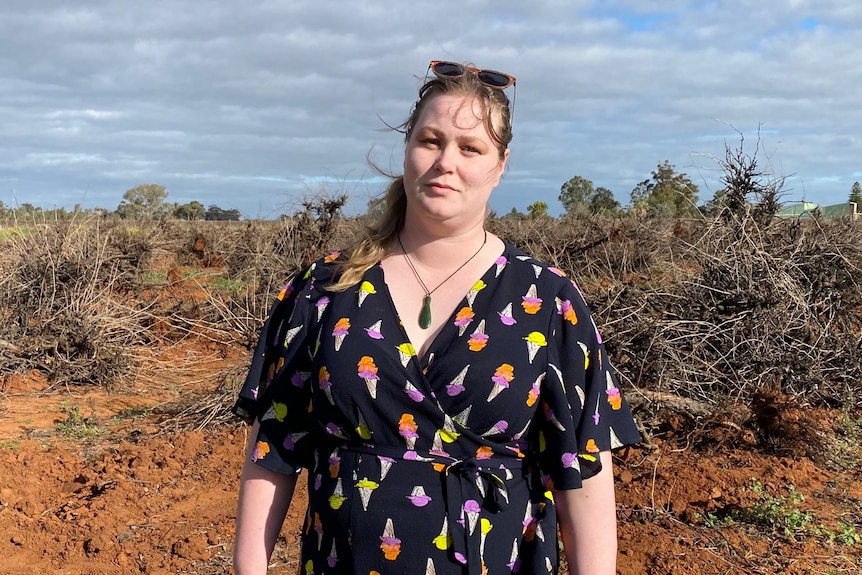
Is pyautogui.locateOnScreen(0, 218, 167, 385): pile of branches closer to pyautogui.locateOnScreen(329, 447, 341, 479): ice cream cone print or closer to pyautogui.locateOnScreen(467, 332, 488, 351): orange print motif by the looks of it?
pyautogui.locateOnScreen(329, 447, 341, 479): ice cream cone print

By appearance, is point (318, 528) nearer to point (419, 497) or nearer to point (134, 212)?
point (419, 497)

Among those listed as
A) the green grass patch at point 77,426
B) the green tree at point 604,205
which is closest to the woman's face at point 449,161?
the green grass patch at point 77,426

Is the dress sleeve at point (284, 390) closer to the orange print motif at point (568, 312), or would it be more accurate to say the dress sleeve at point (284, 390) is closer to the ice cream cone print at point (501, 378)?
the ice cream cone print at point (501, 378)

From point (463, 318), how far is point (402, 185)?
0.44 metres

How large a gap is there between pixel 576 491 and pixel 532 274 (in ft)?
1.61

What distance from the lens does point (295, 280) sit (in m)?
1.82

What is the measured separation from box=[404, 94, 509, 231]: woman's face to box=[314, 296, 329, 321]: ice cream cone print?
0.29 metres

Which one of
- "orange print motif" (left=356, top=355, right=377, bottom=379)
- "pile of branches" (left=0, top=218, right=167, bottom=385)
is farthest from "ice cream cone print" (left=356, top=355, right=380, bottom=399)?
"pile of branches" (left=0, top=218, right=167, bottom=385)

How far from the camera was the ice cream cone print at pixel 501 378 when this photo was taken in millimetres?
1560

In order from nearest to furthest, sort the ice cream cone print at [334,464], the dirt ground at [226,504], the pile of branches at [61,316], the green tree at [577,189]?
the ice cream cone print at [334,464] → the dirt ground at [226,504] → the pile of branches at [61,316] → the green tree at [577,189]

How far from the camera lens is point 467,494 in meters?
1.58

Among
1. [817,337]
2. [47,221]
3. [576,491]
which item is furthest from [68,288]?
[576,491]

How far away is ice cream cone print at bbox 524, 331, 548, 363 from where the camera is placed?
1616 mm

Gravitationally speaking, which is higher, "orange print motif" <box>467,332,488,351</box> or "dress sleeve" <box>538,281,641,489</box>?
"orange print motif" <box>467,332,488,351</box>
